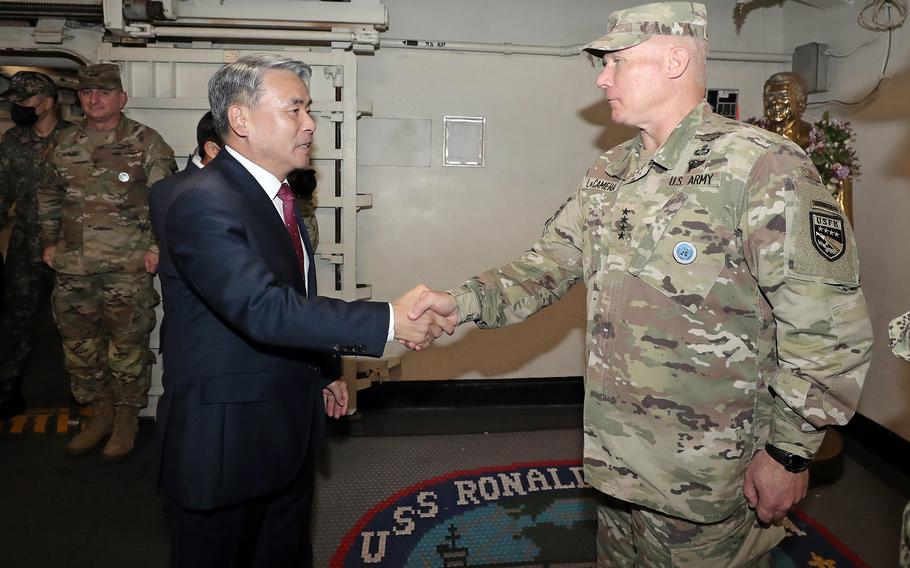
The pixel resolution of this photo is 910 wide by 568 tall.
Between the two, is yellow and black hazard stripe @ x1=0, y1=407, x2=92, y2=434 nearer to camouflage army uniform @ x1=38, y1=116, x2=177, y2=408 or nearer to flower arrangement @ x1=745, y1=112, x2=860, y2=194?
camouflage army uniform @ x1=38, y1=116, x2=177, y2=408

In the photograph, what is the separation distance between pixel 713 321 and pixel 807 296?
0.23 metres

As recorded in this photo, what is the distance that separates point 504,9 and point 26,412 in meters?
4.39

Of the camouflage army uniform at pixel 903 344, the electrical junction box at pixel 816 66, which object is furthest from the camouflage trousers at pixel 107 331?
the electrical junction box at pixel 816 66

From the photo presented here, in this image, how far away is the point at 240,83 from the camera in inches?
69.9

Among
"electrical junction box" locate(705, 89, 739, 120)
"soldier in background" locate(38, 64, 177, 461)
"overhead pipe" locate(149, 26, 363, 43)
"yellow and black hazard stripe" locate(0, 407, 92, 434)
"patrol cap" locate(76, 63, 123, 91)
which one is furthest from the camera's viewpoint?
"electrical junction box" locate(705, 89, 739, 120)

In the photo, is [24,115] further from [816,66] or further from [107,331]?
[816,66]

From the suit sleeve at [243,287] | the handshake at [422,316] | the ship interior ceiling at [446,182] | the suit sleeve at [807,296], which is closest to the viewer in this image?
the suit sleeve at [807,296]

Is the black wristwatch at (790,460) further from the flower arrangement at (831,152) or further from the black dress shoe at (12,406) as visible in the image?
the black dress shoe at (12,406)

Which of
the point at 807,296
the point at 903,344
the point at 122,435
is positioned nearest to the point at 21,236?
the point at 122,435

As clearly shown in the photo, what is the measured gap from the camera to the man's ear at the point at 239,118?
5.86ft

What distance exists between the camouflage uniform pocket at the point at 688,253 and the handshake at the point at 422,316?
65 cm

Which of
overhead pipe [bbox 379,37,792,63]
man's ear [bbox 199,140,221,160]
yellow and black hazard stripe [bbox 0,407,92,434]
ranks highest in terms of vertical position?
overhead pipe [bbox 379,37,792,63]

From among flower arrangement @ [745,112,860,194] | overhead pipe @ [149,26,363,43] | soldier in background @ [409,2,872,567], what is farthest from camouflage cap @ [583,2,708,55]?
overhead pipe @ [149,26,363,43]

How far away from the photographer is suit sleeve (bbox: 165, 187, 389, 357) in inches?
62.2
